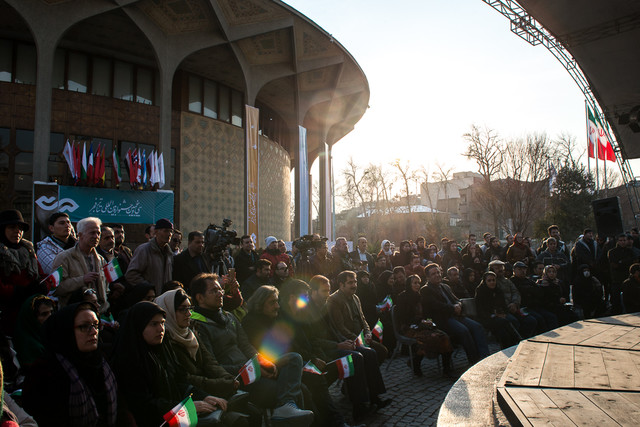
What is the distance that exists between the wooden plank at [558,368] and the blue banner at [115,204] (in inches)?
576

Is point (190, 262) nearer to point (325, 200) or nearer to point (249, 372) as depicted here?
point (249, 372)

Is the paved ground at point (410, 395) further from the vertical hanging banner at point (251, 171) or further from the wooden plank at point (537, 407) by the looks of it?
the vertical hanging banner at point (251, 171)

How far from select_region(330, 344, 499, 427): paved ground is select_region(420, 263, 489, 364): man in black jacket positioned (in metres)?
0.41

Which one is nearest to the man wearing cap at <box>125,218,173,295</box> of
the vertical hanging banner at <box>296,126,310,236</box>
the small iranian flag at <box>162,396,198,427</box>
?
the small iranian flag at <box>162,396,198,427</box>

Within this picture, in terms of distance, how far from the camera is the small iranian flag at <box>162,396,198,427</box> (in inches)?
90.4

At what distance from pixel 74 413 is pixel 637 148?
18708mm

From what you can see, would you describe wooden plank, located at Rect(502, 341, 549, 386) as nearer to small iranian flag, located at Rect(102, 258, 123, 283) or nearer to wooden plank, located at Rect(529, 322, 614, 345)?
wooden plank, located at Rect(529, 322, 614, 345)

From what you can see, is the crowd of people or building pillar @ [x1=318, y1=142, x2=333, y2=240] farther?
building pillar @ [x1=318, y1=142, x2=333, y2=240]

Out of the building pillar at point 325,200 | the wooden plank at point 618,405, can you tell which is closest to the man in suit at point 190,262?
the wooden plank at point 618,405

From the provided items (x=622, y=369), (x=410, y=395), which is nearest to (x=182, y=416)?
(x=622, y=369)

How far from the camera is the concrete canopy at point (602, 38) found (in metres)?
9.00

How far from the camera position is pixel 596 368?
109 inches

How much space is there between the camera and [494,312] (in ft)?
22.6

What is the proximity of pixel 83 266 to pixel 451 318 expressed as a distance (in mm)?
5003
